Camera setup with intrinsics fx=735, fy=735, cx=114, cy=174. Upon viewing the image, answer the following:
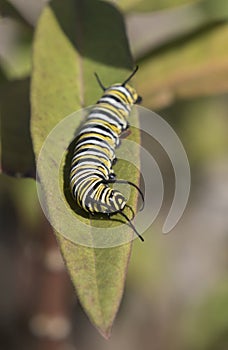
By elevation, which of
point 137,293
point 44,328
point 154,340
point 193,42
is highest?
point 193,42

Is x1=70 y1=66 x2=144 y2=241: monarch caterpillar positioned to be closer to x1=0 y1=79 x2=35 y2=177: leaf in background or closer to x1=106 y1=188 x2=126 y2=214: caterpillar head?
x1=106 y1=188 x2=126 y2=214: caterpillar head

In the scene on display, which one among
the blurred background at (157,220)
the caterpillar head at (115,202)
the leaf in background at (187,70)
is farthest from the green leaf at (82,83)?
the leaf in background at (187,70)

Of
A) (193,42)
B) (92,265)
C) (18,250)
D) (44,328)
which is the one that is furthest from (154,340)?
(92,265)

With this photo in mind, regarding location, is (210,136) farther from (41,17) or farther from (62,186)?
(62,186)

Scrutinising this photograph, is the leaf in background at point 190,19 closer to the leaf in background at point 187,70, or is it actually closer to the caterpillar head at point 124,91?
the leaf in background at point 187,70

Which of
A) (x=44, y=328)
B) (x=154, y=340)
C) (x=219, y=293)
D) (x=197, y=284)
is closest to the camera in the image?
(x=44, y=328)

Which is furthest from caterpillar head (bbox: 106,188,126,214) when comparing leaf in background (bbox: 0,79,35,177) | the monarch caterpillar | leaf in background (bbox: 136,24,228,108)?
leaf in background (bbox: 136,24,228,108)
